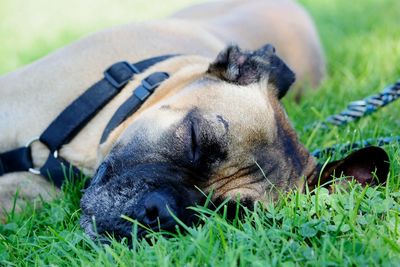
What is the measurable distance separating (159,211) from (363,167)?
1133 mm

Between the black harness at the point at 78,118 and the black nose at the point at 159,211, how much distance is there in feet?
3.01

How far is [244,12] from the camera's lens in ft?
20.1

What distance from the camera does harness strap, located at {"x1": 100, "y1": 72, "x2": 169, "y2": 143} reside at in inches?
144

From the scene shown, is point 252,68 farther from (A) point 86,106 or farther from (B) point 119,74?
(A) point 86,106

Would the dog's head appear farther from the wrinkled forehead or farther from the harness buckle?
the harness buckle

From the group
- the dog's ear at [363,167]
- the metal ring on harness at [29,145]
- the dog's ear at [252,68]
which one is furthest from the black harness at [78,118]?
the dog's ear at [363,167]

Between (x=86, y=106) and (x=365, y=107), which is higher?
(x=86, y=106)

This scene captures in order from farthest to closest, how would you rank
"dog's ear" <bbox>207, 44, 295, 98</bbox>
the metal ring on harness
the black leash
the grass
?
the black leash, the metal ring on harness, "dog's ear" <bbox>207, 44, 295, 98</bbox>, the grass

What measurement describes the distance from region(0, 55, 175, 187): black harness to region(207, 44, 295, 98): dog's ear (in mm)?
399

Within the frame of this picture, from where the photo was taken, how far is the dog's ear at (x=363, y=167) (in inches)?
124

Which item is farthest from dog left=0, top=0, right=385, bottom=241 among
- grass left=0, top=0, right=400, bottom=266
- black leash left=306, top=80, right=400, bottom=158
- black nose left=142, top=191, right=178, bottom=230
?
black leash left=306, top=80, right=400, bottom=158

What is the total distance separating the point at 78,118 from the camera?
12.6 feet

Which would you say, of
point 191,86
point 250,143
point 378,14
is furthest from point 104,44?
point 378,14

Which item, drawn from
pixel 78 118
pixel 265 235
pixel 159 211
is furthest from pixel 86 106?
pixel 265 235
